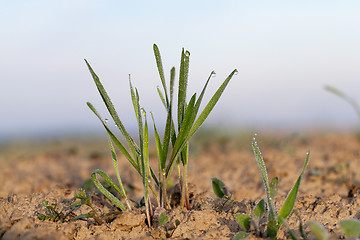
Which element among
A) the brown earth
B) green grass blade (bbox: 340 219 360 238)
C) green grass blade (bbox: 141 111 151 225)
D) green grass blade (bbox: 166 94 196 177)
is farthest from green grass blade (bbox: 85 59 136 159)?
green grass blade (bbox: 340 219 360 238)

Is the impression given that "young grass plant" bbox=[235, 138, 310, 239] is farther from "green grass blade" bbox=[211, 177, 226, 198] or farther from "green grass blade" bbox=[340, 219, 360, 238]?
"green grass blade" bbox=[211, 177, 226, 198]

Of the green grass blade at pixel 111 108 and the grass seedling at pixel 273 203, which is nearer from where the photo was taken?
the grass seedling at pixel 273 203

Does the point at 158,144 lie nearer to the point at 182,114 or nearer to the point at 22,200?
the point at 182,114

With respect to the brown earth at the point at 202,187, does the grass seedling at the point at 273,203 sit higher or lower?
higher

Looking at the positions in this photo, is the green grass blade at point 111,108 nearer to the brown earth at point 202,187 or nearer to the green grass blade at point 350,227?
the brown earth at point 202,187

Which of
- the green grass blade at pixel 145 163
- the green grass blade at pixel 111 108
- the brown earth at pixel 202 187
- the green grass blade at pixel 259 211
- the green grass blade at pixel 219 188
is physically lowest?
the brown earth at pixel 202 187

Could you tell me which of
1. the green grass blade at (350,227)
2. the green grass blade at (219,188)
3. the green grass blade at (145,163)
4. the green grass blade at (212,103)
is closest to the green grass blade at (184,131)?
the green grass blade at (212,103)

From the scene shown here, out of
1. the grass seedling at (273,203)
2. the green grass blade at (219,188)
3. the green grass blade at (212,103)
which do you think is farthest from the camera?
the green grass blade at (219,188)

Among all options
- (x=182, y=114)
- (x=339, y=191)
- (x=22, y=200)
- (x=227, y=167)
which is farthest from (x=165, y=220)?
(x=227, y=167)

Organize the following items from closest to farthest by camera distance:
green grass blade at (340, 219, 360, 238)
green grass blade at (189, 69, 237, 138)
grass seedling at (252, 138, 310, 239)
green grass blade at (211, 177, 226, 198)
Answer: green grass blade at (340, 219, 360, 238)
grass seedling at (252, 138, 310, 239)
green grass blade at (189, 69, 237, 138)
green grass blade at (211, 177, 226, 198)
